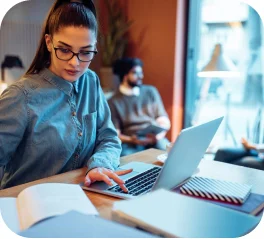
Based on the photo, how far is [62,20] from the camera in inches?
42.5

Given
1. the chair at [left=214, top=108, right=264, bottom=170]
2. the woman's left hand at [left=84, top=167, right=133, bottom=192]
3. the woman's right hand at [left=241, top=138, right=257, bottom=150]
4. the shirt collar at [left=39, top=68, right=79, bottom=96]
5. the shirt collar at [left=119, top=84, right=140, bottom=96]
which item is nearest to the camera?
the woman's left hand at [left=84, top=167, right=133, bottom=192]

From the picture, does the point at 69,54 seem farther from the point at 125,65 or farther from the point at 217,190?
the point at 125,65

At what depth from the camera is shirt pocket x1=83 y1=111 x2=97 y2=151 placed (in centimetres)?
122

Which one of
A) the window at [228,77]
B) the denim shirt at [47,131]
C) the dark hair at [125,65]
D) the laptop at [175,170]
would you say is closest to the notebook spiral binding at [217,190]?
the laptop at [175,170]

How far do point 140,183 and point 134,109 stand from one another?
7.07 feet

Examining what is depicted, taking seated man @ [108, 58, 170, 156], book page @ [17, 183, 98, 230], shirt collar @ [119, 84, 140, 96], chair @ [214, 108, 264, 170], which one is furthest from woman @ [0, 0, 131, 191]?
shirt collar @ [119, 84, 140, 96]

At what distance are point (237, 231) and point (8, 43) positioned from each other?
10.2 feet

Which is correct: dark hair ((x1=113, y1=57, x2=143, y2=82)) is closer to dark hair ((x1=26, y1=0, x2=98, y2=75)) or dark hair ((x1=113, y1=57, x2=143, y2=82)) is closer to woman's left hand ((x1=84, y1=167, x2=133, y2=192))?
dark hair ((x1=26, y1=0, x2=98, y2=75))

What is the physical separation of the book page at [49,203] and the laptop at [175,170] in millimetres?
131

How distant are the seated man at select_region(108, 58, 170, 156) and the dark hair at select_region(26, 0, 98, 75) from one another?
70.8 inches

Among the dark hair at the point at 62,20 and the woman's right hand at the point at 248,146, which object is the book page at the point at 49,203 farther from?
the woman's right hand at the point at 248,146

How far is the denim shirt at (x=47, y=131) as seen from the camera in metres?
1.04

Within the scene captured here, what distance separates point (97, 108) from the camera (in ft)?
4.32

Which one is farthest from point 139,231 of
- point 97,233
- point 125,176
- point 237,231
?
point 125,176
